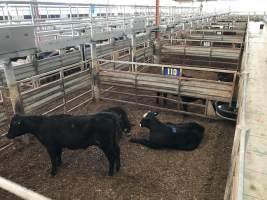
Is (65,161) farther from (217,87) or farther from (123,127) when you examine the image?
(217,87)

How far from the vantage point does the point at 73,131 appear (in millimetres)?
3916

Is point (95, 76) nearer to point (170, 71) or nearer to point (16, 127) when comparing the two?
point (170, 71)

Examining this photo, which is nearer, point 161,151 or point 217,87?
point 161,151

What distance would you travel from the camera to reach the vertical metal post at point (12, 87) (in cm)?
438

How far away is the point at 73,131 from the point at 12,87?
5.01 ft

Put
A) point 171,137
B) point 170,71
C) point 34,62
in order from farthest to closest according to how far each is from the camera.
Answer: point 34,62 → point 170,71 → point 171,137

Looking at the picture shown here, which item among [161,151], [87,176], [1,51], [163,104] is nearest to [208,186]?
[161,151]

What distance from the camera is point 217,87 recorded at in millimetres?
5559

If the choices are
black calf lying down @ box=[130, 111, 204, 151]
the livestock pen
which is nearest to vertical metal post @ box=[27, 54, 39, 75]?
the livestock pen

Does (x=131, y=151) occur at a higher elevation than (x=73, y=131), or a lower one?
lower

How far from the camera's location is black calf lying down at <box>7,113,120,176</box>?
386 cm

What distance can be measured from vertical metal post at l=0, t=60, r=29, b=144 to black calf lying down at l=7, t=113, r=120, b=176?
0.60 metres

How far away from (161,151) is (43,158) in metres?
2.16

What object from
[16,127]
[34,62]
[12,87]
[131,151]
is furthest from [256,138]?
[34,62]
